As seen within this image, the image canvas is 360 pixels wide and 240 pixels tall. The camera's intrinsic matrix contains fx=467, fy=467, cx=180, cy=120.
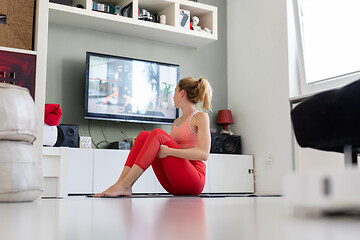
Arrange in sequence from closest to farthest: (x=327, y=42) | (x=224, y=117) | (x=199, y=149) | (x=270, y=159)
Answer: (x=199, y=149) → (x=327, y=42) → (x=270, y=159) → (x=224, y=117)

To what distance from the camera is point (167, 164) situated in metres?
3.07

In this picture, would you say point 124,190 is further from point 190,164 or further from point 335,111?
point 335,111

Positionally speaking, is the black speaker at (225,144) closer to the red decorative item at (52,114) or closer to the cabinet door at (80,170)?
the cabinet door at (80,170)

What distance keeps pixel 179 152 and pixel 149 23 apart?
2334mm

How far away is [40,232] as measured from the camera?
484 millimetres

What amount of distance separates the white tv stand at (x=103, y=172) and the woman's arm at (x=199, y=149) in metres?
1.02

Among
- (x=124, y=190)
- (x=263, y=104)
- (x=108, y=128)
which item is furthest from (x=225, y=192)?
(x=124, y=190)

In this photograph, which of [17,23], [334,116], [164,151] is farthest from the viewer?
[164,151]

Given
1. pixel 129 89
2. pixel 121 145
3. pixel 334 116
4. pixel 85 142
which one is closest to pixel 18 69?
pixel 334 116

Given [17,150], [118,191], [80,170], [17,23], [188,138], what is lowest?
[118,191]

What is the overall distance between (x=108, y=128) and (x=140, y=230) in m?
4.59

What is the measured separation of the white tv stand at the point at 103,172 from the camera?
377 cm

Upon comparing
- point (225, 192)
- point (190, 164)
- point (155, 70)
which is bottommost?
point (225, 192)

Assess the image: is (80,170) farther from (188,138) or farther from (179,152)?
(179,152)
